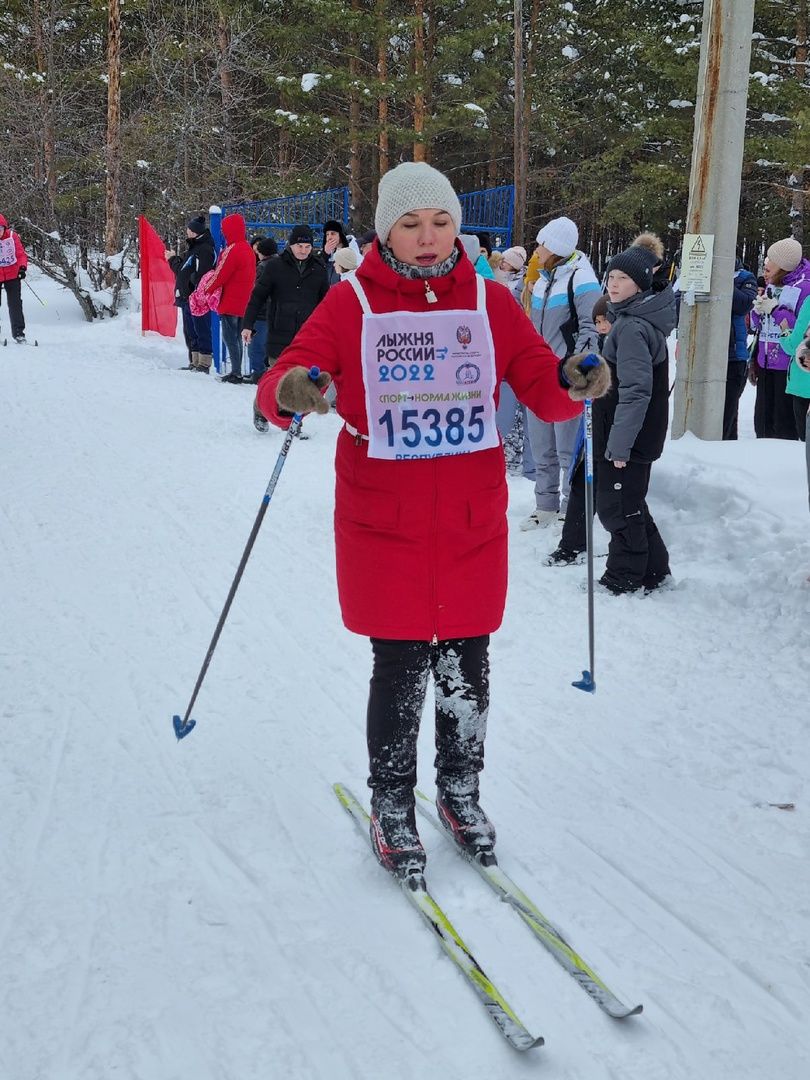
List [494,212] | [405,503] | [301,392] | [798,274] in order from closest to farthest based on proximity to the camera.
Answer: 1. [301,392]
2. [405,503]
3. [798,274]
4. [494,212]

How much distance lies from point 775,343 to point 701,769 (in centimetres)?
514

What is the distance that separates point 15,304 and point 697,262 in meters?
12.4

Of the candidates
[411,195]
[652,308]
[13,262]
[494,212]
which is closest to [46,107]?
[13,262]

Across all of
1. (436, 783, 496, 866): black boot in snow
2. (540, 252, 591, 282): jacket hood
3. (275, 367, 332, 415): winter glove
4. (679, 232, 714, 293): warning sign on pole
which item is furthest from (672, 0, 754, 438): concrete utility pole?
(275, 367, 332, 415): winter glove

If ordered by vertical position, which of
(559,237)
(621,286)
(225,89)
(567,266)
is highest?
(225,89)

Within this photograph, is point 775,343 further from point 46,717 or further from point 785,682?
point 46,717

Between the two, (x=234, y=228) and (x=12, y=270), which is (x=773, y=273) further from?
(x=12, y=270)

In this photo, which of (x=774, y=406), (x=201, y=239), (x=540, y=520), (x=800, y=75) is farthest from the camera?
(x=800, y=75)

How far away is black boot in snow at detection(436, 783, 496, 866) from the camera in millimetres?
2906

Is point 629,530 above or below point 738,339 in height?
below

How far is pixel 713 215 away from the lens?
6.64 meters

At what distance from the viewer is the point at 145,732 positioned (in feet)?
12.3

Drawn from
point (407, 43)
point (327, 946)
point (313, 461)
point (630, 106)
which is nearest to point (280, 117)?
point (407, 43)

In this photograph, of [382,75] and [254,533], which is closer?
[254,533]
